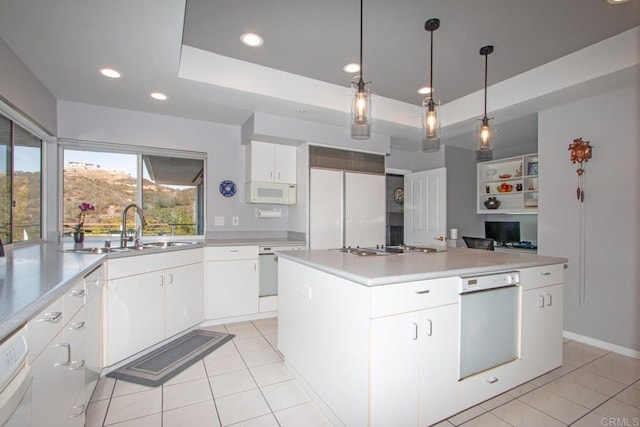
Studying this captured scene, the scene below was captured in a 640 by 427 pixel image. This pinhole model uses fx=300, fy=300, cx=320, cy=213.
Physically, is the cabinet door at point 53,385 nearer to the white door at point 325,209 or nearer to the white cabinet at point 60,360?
the white cabinet at point 60,360

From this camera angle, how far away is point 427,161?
208 inches

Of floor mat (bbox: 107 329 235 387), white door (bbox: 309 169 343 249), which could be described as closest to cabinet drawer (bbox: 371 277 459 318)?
floor mat (bbox: 107 329 235 387)

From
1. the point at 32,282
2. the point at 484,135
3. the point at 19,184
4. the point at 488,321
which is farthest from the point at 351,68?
the point at 19,184

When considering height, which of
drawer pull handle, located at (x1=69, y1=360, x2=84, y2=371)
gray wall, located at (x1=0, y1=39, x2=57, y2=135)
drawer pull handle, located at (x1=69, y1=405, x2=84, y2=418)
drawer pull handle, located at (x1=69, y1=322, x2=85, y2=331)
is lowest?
drawer pull handle, located at (x1=69, y1=405, x2=84, y2=418)

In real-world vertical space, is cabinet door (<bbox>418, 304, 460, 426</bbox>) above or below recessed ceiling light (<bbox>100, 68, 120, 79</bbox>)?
below

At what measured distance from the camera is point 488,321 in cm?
190

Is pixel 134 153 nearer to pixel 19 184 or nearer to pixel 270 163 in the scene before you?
pixel 19 184

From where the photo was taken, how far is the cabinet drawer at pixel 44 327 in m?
1.00

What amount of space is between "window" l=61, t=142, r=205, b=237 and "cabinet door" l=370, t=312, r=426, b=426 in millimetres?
3055

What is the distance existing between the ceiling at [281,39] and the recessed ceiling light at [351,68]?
56 mm

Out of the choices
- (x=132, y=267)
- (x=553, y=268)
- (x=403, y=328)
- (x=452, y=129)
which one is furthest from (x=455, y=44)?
(x=132, y=267)

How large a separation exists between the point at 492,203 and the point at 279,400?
4677mm

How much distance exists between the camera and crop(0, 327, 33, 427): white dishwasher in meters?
0.76

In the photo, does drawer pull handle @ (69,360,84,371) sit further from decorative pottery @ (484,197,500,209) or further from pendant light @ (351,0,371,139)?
decorative pottery @ (484,197,500,209)
